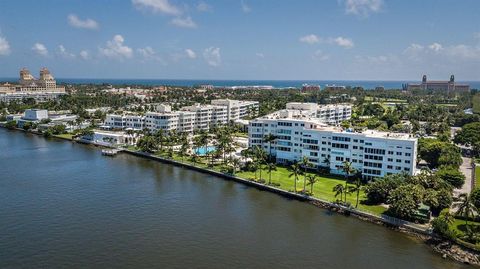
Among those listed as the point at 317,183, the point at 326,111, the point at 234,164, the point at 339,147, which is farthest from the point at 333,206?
the point at 326,111

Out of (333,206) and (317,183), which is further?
(317,183)

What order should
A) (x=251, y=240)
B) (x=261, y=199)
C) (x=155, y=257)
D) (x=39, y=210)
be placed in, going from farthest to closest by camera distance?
(x=261, y=199), (x=39, y=210), (x=251, y=240), (x=155, y=257)

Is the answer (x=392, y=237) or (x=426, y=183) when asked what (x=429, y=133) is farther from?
(x=392, y=237)

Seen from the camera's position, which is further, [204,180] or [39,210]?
[204,180]

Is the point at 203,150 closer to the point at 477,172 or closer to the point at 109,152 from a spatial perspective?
the point at 109,152

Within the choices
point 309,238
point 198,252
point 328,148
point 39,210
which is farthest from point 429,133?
point 39,210

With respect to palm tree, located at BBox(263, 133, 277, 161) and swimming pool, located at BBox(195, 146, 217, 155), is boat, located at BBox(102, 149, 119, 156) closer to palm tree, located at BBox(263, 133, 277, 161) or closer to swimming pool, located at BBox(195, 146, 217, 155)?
swimming pool, located at BBox(195, 146, 217, 155)

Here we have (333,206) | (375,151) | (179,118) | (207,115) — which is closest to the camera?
(333,206)
